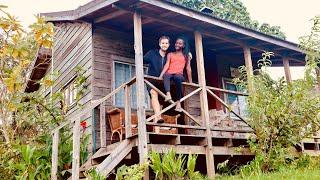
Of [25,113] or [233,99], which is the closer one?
[25,113]

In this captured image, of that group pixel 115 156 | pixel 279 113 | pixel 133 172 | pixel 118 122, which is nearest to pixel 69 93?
pixel 118 122

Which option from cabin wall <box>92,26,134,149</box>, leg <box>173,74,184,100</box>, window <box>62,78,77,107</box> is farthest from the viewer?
window <box>62,78,77,107</box>

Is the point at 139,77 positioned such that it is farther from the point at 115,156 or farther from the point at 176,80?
the point at 115,156

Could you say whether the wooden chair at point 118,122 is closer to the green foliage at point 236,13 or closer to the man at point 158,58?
the man at point 158,58

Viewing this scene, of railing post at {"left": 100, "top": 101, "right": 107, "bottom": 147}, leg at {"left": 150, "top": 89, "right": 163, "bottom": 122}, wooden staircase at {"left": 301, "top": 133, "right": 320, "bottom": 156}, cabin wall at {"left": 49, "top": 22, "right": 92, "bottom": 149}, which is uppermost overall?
cabin wall at {"left": 49, "top": 22, "right": 92, "bottom": 149}

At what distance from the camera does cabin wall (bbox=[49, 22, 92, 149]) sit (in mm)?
9391

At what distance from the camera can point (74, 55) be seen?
35.4 ft

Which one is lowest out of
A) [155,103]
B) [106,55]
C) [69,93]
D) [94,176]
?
[94,176]

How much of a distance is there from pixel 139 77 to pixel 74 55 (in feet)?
13.4

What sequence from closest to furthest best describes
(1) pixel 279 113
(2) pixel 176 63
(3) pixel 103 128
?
(1) pixel 279 113 < (2) pixel 176 63 < (3) pixel 103 128

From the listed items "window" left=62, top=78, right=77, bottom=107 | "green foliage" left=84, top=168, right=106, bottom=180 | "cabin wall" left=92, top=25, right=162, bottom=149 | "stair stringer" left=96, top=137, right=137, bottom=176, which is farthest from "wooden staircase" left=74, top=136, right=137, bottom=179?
"window" left=62, top=78, right=77, bottom=107

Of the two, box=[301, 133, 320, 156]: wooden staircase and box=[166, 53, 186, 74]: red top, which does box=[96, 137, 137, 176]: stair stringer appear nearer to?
box=[166, 53, 186, 74]: red top

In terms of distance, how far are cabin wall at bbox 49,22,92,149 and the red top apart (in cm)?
213

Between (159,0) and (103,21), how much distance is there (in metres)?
2.19
